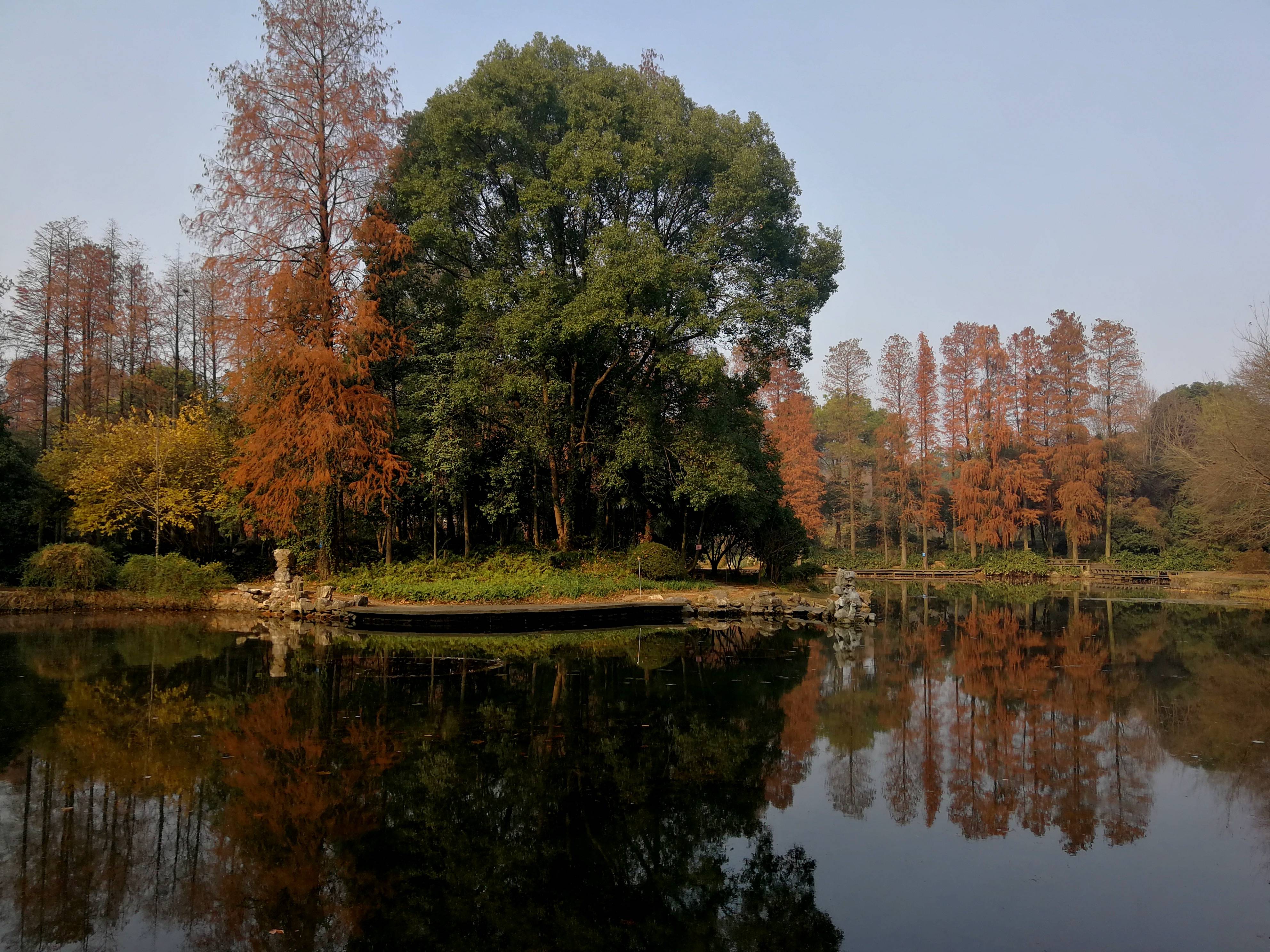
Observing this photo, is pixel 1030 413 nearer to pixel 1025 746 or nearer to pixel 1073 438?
pixel 1073 438

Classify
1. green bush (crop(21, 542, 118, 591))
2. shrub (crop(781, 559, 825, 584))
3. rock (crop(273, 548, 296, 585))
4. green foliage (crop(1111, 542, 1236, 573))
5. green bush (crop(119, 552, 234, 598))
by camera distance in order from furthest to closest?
green foliage (crop(1111, 542, 1236, 573)) < shrub (crop(781, 559, 825, 584)) < green bush (crop(119, 552, 234, 598)) < rock (crop(273, 548, 296, 585)) < green bush (crop(21, 542, 118, 591))

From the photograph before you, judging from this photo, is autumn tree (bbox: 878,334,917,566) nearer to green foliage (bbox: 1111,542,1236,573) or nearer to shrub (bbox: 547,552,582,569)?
green foliage (bbox: 1111,542,1236,573)

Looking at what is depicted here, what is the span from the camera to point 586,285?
58.2 ft

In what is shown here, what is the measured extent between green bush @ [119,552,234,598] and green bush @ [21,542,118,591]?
1.96 ft

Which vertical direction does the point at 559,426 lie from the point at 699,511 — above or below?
above

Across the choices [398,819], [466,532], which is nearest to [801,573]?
[466,532]

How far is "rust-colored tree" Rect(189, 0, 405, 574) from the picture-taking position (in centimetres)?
1611

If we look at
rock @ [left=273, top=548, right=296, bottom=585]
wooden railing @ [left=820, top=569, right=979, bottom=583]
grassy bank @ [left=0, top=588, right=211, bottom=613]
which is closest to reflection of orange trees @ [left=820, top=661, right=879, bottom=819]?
rock @ [left=273, top=548, right=296, bottom=585]

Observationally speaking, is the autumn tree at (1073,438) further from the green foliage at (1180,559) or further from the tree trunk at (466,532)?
the tree trunk at (466,532)

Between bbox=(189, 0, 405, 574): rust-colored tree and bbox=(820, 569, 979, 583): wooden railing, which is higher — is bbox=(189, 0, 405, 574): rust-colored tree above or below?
above

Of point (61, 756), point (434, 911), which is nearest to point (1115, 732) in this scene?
point (434, 911)

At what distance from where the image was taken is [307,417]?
15852mm

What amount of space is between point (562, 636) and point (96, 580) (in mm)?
10797

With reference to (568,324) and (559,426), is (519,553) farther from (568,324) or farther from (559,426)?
(568,324)
